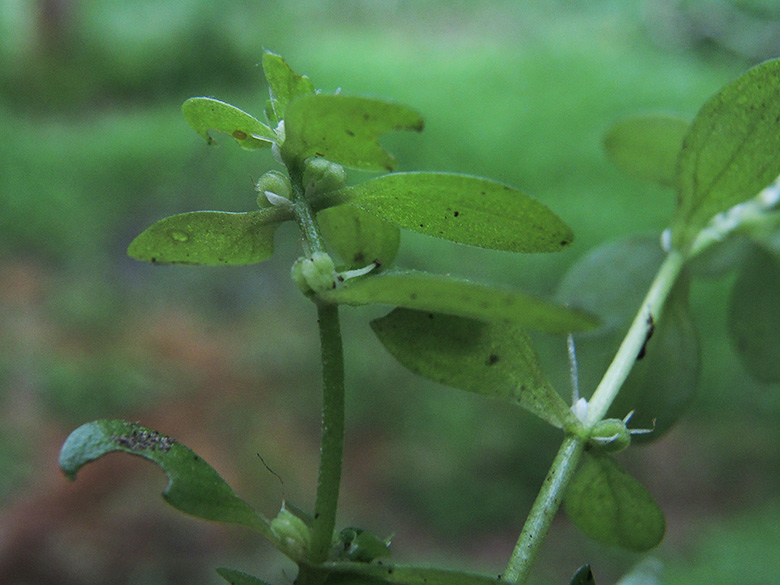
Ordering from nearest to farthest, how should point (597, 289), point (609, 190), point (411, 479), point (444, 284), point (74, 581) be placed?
point (444, 284) → point (597, 289) → point (74, 581) → point (411, 479) → point (609, 190)

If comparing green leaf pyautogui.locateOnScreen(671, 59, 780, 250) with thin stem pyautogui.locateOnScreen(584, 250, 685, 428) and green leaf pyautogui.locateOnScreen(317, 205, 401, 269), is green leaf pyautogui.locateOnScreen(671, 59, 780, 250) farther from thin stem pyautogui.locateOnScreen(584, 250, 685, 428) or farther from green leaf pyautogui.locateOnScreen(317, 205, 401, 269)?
green leaf pyautogui.locateOnScreen(317, 205, 401, 269)

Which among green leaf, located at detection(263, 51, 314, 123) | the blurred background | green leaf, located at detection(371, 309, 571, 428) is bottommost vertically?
the blurred background

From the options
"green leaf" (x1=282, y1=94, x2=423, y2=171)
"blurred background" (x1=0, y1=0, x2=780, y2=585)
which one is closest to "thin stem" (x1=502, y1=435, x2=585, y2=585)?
"green leaf" (x1=282, y1=94, x2=423, y2=171)

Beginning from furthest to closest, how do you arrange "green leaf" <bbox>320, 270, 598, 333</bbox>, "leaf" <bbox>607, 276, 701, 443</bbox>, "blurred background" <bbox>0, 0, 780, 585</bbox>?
1. "blurred background" <bbox>0, 0, 780, 585</bbox>
2. "leaf" <bbox>607, 276, 701, 443</bbox>
3. "green leaf" <bbox>320, 270, 598, 333</bbox>

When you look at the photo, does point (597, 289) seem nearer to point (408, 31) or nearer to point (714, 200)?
point (714, 200)

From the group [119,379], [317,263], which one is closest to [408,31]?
[119,379]
